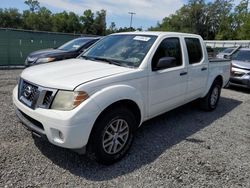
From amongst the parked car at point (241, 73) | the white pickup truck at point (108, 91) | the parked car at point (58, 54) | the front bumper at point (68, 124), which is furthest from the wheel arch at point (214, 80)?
the parked car at point (58, 54)

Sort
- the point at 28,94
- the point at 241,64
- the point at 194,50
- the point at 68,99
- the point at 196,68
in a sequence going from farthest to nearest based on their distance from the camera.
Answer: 1. the point at 241,64
2. the point at 194,50
3. the point at 196,68
4. the point at 28,94
5. the point at 68,99

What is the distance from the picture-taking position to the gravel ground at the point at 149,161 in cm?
293

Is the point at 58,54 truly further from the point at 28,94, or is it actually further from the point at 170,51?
the point at 28,94

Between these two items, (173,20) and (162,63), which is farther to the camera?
(173,20)

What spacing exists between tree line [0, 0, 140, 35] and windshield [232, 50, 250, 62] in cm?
5586

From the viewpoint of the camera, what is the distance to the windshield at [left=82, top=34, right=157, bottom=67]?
3740 mm

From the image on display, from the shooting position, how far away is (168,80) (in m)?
4.03

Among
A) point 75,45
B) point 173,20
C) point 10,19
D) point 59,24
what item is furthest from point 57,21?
point 75,45

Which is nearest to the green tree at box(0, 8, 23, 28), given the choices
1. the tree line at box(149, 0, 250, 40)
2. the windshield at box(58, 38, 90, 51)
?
the tree line at box(149, 0, 250, 40)

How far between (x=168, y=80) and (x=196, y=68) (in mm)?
1141

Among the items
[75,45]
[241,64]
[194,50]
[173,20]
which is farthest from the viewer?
[173,20]

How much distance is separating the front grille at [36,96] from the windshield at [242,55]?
8421 mm

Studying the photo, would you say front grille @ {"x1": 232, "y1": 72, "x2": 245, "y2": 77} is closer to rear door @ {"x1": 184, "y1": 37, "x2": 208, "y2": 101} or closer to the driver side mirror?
rear door @ {"x1": 184, "y1": 37, "x2": 208, "y2": 101}

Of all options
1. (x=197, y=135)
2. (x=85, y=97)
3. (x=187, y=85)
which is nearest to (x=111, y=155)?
(x=85, y=97)
